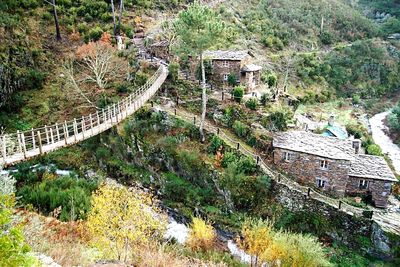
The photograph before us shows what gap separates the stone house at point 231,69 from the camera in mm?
37562

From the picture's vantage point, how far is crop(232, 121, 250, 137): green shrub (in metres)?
32.5

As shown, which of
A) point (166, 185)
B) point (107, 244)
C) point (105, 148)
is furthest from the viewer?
point (105, 148)

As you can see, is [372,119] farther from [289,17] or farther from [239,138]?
[239,138]

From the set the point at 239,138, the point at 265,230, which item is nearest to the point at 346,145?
the point at 239,138

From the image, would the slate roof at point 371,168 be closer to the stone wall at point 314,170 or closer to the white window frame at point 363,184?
the white window frame at point 363,184

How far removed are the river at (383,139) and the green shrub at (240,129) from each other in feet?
53.1

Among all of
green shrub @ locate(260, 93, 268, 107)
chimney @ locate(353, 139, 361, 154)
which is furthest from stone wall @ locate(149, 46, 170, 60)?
chimney @ locate(353, 139, 361, 154)

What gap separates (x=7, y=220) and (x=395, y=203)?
94.7ft

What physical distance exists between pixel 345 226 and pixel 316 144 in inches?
252

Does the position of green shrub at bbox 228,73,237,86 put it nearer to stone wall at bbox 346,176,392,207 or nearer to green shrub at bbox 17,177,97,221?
stone wall at bbox 346,176,392,207

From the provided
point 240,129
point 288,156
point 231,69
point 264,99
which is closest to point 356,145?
point 288,156

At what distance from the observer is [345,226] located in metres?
27.0

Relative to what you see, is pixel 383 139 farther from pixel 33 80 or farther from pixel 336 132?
pixel 33 80

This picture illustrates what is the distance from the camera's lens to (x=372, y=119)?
51.2 metres
